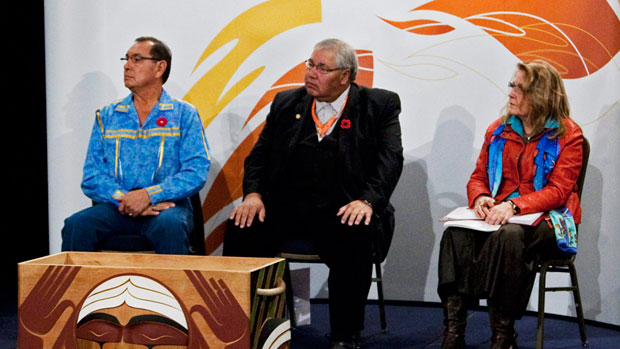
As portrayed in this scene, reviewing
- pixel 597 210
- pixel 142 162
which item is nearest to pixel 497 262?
pixel 597 210

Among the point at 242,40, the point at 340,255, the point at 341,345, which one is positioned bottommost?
the point at 341,345

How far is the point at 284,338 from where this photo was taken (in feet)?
8.59

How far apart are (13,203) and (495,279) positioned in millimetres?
3860

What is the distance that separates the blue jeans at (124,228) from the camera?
358 cm

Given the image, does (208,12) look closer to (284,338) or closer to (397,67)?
(397,67)

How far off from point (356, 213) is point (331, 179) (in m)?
0.32

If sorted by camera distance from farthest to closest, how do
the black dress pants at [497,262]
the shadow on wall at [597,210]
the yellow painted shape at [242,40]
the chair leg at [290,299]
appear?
the yellow painted shape at [242,40], the shadow on wall at [597,210], the chair leg at [290,299], the black dress pants at [497,262]

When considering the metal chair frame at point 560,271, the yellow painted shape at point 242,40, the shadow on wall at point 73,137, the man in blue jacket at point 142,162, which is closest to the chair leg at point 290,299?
the man in blue jacket at point 142,162

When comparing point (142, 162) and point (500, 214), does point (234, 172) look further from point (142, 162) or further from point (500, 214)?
point (500, 214)

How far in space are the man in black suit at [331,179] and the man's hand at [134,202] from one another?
0.43m

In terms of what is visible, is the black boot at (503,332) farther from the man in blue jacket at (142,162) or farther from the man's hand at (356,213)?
the man in blue jacket at (142,162)

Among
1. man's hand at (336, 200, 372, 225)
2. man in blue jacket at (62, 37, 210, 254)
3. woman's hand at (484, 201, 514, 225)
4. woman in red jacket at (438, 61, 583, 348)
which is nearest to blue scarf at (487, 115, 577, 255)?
woman in red jacket at (438, 61, 583, 348)

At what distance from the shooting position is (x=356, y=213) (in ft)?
11.4

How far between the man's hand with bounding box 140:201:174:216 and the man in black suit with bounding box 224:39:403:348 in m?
0.33
